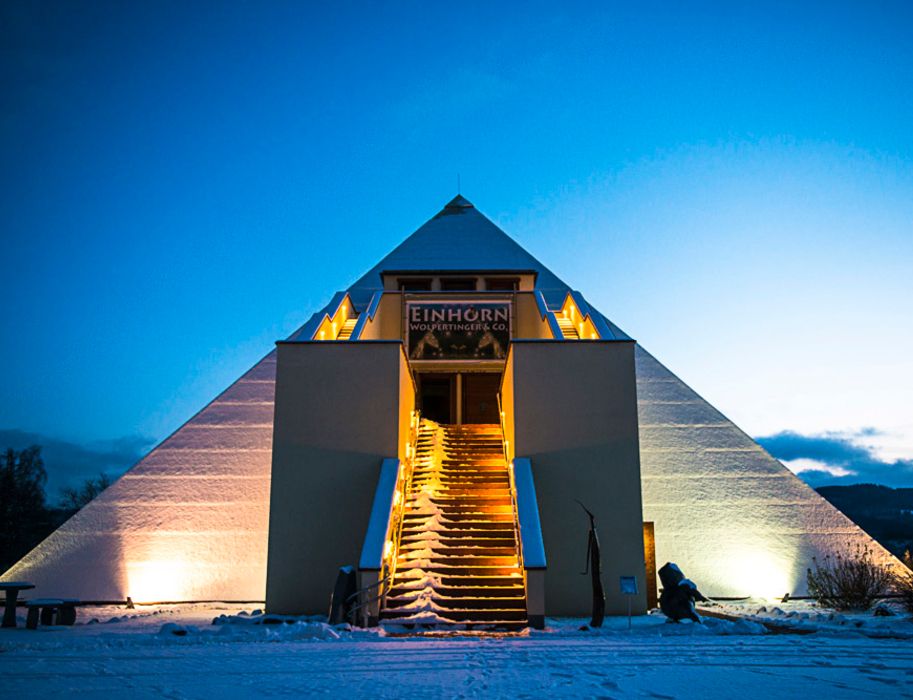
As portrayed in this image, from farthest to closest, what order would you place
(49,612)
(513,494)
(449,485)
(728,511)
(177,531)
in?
1. (728,511)
2. (177,531)
3. (449,485)
4. (513,494)
5. (49,612)

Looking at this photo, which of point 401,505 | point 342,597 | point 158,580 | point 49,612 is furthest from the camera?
point 158,580

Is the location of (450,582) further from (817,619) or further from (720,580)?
(720,580)

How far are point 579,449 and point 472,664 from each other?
5348 millimetres

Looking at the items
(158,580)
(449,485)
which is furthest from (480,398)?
(158,580)

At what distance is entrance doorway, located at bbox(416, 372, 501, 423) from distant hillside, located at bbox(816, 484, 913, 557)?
3276cm

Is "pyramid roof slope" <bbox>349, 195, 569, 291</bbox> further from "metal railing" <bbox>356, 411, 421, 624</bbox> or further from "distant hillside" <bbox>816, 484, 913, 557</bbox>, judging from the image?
"distant hillside" <bbox>816, 484, 913, 557</bbox>

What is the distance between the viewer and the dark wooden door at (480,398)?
15.7m

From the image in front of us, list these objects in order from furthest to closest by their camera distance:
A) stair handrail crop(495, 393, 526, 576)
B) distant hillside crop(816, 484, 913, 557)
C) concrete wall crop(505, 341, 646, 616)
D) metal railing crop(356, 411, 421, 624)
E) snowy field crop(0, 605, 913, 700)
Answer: distant hillside crop(816, 484, 913, 557)
concrete wall crop(505, 341, 646, 616)
stair handrail crop(495, 393, 526, 576)
metal railing crop(356, 411, 421, 624)
snowy field crop(0, 605, 913, 700)

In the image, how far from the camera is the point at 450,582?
27.0 feet

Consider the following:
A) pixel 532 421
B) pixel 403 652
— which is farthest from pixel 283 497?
pixel 403 652

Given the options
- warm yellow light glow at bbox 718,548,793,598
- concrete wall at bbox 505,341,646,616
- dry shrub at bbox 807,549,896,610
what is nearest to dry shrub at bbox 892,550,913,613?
dry shrub at bbox 807,549,896,610

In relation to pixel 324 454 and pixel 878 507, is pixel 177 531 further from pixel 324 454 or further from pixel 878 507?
pixel 878 507

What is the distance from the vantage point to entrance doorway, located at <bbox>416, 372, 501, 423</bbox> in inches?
619

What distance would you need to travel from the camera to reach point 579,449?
984cm
